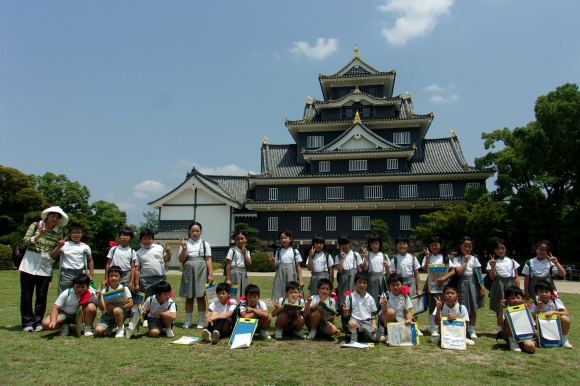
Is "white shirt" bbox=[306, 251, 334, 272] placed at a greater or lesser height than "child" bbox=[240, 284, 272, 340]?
greater

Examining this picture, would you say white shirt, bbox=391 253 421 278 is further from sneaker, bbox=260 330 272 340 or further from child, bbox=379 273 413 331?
sneaker, bbox=260 330 272 340

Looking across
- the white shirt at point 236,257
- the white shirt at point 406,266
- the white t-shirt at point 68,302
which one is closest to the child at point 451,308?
the white shirt at point 406,266

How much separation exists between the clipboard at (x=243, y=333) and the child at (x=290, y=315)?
1.59 ft

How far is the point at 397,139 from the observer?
32156 millimetres

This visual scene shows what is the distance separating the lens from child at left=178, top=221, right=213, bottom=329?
7457 mm

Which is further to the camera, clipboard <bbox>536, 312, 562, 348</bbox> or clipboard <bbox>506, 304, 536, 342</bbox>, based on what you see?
clipboard <bbox>536, 312, 562, 348</bbox>

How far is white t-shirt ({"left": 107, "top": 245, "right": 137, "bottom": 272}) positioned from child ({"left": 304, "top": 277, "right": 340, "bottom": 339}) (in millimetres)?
3217

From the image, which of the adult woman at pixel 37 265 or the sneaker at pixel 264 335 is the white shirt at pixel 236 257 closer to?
the sneaker at pixel 264 335

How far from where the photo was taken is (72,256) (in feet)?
22.9

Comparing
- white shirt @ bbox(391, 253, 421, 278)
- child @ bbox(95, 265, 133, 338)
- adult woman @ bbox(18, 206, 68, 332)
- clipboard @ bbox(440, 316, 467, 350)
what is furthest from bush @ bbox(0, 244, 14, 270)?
clipboard @ bbox(440, 316, 467, 350)

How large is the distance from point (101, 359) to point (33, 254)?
288cm

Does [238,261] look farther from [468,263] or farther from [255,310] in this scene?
[468,263]

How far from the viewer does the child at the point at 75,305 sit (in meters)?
6.52

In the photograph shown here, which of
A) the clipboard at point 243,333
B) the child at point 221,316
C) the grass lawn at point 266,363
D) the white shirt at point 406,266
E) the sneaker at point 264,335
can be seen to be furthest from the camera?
A: the white shirt at point 406,266
